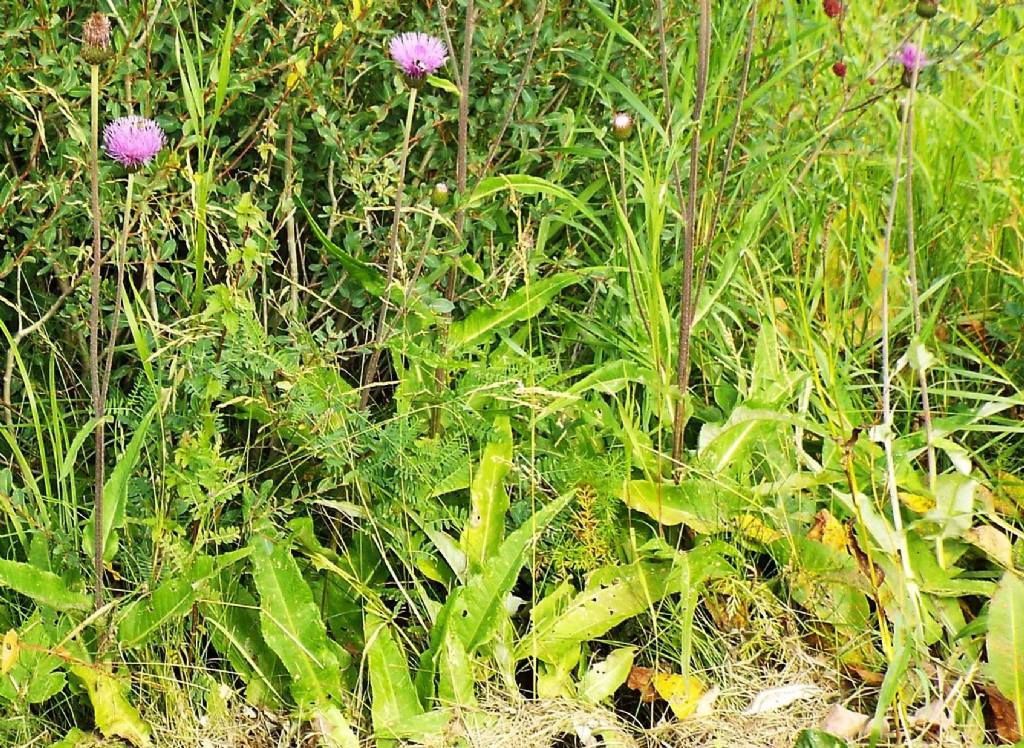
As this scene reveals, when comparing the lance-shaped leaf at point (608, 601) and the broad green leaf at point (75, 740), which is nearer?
the broad green leaf at point (75, 740)

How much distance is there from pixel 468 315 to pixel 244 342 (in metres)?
0.48

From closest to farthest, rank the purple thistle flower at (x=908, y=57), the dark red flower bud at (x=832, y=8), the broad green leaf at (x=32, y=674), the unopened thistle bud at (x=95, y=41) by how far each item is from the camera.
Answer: the unopened thistle bud at (x=95, y=41)
the broad green leaf at (x=32, y=674)
the purple thistle flower at (x=908, y=57)
the dark red flower bud at (x=832, y=8)

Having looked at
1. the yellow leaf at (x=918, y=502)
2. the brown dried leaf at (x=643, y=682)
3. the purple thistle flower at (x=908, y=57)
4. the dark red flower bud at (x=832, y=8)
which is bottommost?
the brown dried leaf at (x=643, y=682)

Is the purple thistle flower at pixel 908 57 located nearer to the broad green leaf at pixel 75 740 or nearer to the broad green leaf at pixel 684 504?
the broad green leaf at pixel 684 504

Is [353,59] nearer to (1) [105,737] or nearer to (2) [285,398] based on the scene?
(2) [285,398]

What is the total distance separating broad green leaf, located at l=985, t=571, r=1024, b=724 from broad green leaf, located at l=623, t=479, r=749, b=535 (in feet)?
1.39

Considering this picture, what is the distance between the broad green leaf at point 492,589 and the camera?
6.02 ft

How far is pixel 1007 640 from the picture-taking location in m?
1.77

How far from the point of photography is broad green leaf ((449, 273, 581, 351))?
2.12 metres

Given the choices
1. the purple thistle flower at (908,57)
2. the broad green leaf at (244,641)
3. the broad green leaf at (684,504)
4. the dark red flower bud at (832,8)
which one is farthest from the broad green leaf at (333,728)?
the dark red flower bud at (832,8)

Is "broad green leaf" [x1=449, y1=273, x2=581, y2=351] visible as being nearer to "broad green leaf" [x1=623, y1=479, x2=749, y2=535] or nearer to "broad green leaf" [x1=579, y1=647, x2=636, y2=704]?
"broad green leaf" [x1=623, y1=479, x2=749, y2=535]

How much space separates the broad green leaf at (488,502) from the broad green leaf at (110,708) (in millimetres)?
557

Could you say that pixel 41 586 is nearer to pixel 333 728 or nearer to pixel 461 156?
pixel 333 728

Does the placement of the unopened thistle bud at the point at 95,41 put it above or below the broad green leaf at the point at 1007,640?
above
